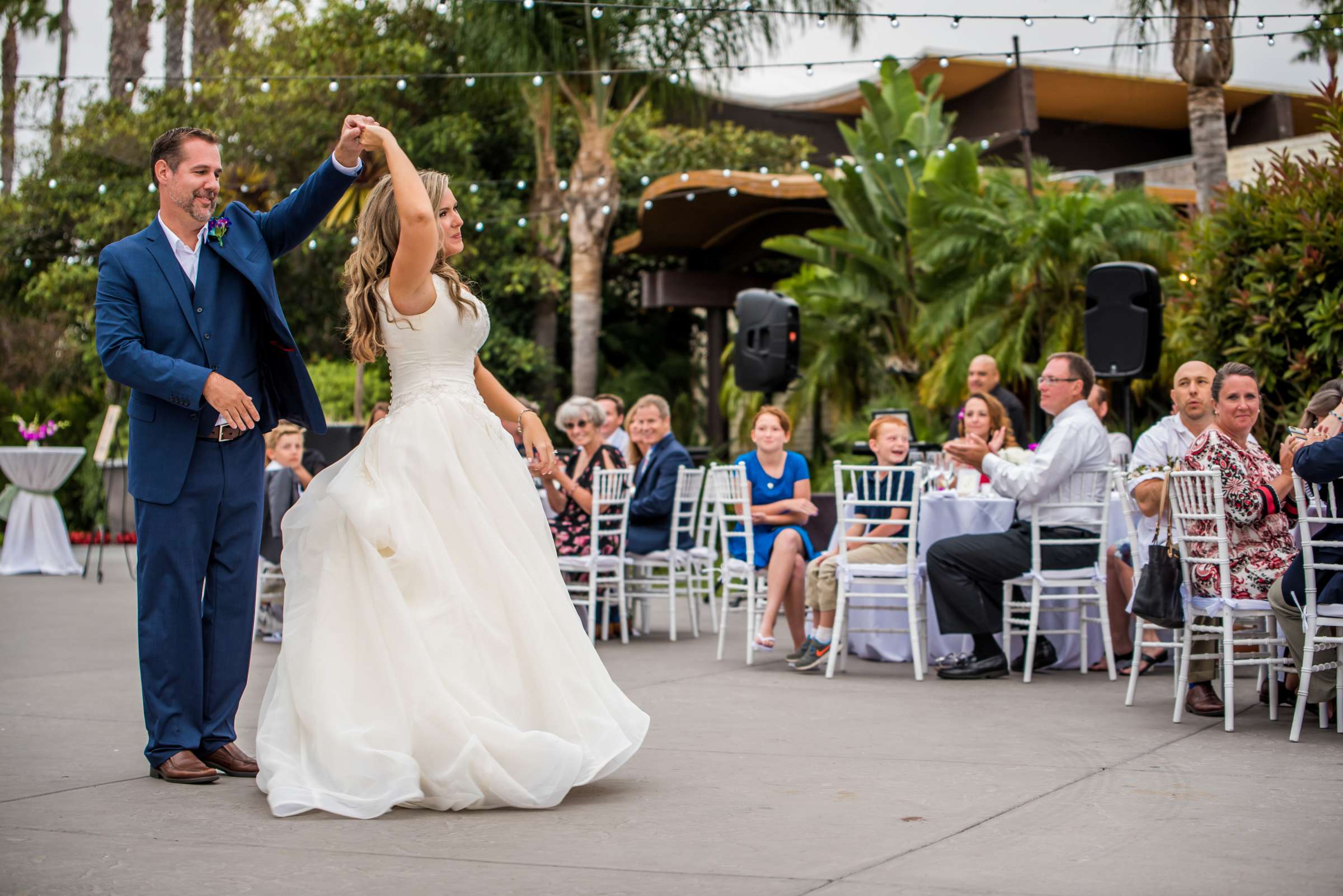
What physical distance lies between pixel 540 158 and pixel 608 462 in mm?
11832

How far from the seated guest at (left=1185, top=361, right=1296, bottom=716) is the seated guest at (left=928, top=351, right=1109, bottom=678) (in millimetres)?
1167

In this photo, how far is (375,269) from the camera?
441 cm

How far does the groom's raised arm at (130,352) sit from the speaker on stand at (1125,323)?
23.6 feet

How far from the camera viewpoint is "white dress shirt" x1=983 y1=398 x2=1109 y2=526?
680 cm

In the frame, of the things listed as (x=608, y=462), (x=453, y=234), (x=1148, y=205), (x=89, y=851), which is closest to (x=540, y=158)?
(x=1148, y=205)

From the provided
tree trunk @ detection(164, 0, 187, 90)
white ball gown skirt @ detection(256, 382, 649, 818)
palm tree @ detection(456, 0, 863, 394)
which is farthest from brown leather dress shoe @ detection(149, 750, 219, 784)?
tree trunk @ detection(164, 0, 187, 90)

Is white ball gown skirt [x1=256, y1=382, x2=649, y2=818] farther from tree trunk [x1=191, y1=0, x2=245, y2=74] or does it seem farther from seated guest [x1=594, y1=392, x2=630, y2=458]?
tree trunk [x1=191, y1=0, x2=245, y2=74]

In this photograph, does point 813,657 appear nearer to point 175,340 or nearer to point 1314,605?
point 1314,605

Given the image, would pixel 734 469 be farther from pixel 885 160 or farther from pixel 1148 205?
pixel 885 160

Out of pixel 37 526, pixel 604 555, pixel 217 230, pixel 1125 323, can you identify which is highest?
pixel 1125 323

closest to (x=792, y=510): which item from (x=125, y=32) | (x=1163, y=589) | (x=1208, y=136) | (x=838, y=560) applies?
(x=838, y=560)

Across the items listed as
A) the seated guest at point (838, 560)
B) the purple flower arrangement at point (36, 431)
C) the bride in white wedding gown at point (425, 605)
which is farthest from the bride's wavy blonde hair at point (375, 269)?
the purple flower arrangement at point (36, 431)

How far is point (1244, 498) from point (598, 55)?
13.6 metres

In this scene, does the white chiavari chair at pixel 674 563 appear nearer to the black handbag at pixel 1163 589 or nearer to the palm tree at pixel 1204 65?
the black handbag at pixel 1163 589
